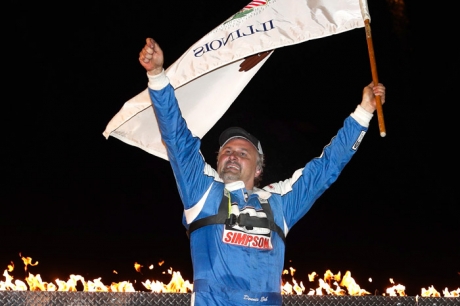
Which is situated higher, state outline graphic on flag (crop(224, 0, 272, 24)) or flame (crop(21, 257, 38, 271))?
state outline graphic on flag (crop(224, 0, 272, 24))

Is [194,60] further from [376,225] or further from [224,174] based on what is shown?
[376,225]

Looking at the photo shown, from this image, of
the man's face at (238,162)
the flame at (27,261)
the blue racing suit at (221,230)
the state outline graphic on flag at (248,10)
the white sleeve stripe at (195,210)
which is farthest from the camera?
the flame at (27,261)

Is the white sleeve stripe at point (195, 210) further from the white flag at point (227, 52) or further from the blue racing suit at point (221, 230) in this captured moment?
the white flag at point (227, 52)

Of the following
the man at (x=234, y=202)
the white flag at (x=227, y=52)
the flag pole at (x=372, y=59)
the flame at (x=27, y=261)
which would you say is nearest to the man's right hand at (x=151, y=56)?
the man at (x=234, y=202)

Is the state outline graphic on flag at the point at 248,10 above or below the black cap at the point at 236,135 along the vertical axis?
above

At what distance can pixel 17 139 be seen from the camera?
10.7m

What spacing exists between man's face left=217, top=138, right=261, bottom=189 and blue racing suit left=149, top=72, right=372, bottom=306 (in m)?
0.09

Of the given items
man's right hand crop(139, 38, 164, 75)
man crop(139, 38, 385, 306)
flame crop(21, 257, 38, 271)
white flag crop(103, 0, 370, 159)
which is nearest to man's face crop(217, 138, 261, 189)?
man crop(139, 38, 385, 306)

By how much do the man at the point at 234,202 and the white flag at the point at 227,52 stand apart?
0.54m

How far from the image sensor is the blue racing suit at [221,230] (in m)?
3.34

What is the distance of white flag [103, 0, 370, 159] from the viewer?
401 cm

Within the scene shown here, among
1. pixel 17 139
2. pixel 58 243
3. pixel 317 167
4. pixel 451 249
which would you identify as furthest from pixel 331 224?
pixel 317 167

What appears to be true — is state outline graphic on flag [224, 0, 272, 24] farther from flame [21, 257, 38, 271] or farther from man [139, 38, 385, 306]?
flame [21, 257, 38, 271]

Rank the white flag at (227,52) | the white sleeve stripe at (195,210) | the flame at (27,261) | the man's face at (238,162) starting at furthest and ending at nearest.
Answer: the flame at (27,261), the white flag at (227,52), the man's face at (238,162), the white sleeve stripe at (195,210)
